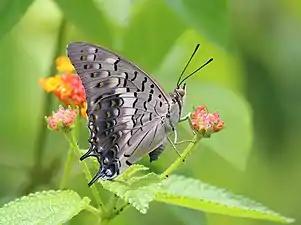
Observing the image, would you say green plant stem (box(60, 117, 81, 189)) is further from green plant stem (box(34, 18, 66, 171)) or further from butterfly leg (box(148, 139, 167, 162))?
green plant stem (box(34, 18, 66, 171))

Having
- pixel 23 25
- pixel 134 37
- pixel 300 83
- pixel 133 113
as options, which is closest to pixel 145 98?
pixel 133 113

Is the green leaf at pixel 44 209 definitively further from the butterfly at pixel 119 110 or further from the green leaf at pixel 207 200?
the green leaf at pixel 207 200

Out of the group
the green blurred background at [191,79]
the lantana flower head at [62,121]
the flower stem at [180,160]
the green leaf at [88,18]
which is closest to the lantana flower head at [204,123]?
the flower stem at [180,160]

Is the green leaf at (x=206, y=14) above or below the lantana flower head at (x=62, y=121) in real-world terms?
above

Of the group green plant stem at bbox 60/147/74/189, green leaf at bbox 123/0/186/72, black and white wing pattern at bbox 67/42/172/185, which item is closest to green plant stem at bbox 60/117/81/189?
green plant stem at bbox 60/147/74/189

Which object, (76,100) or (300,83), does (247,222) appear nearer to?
(300,83)
